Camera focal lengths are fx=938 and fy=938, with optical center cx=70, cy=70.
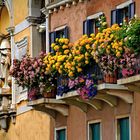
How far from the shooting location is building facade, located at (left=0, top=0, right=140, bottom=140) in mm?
26031

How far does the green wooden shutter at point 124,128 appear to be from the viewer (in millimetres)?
26359

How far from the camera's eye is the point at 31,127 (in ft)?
109

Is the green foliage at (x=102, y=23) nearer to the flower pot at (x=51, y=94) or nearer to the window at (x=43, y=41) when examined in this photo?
the flower pot at (x=51, y=94)

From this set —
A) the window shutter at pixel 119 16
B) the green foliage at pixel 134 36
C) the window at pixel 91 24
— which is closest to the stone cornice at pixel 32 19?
the window at pixel 91 24

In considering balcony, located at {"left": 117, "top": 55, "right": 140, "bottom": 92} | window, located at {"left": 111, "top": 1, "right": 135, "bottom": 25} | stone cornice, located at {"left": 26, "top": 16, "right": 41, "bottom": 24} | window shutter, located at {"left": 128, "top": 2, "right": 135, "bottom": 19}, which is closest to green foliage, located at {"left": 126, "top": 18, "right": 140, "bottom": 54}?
balcony, located at {"left": 117, "top": 55, "right": 140, "bottom": 92}

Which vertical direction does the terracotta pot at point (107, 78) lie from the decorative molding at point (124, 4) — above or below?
below

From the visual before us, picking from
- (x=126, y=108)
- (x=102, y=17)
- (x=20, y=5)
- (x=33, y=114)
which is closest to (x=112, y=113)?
(x=126, y=108)

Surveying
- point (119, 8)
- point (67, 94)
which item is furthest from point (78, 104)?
point (119, 8)

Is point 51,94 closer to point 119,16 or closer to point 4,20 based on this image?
point 119,16

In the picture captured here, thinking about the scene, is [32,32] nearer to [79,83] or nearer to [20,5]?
[20,5]

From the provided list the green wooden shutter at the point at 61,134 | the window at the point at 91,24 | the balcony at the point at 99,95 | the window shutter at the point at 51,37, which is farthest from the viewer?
the window shutter at the point at 51,37

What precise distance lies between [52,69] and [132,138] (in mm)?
4346

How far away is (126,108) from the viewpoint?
26.2 meters

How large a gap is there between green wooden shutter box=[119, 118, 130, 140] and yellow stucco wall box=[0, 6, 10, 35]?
11.8 metres
